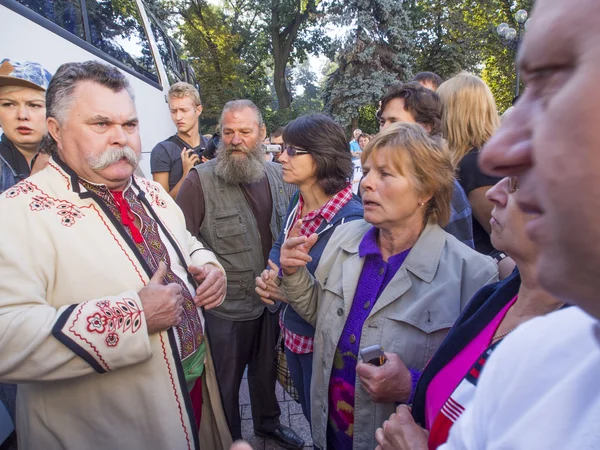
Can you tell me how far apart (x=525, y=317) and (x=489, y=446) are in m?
0.63

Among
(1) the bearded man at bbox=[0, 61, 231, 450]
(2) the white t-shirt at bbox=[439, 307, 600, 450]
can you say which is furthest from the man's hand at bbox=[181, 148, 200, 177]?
(2) the white t-shirt at bbox=[439, 307, 600, 450]

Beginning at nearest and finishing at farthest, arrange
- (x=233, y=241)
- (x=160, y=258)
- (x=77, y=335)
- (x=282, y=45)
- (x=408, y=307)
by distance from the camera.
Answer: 1. (x=77, y=335)
2. (x=408, y=307)
3. (x=160, y=258)
4. (x=233, y=241)
5. (x=282, y=45)

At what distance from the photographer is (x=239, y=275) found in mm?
2807

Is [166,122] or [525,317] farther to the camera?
[166,122]

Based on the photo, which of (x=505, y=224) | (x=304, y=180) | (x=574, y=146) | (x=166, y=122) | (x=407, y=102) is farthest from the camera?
(x=166, y=122)

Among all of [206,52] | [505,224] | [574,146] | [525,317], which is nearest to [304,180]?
[505,224]

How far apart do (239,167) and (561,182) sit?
2.66m

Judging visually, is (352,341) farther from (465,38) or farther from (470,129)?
(465,38)

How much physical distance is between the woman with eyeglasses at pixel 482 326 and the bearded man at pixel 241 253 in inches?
Answer: 64.6

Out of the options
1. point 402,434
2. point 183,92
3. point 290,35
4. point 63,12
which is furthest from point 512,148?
point 290,35

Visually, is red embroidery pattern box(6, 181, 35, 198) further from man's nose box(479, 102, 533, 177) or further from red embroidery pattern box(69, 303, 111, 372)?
man's nose box(479, 102, 533, 177)

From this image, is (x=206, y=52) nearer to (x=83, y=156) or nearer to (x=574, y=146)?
(x=83, y=156)

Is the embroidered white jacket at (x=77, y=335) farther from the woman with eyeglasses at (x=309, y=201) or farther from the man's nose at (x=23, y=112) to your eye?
the man's nose at (x=23, y=112)

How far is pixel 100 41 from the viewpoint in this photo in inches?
155
